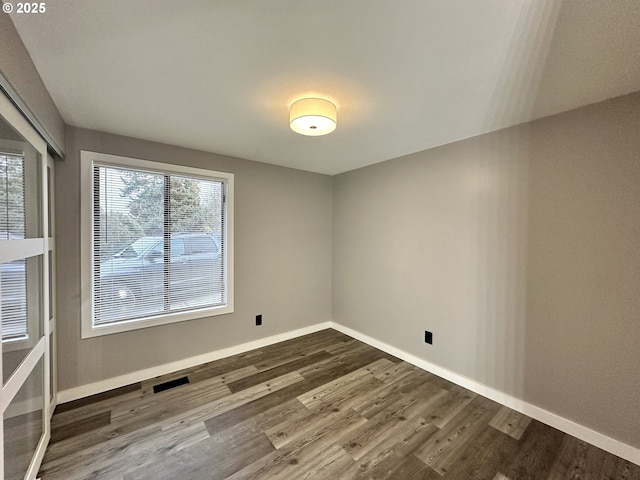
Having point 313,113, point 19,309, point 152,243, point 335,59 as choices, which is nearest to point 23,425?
point 19,309

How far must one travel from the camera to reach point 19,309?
135cm

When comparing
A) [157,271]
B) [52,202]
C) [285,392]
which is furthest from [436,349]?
[52,202]

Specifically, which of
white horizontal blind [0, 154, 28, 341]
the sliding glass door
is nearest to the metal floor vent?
the sliding glass door

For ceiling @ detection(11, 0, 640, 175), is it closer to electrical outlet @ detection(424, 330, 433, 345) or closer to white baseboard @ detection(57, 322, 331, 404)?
electrical outlet @ detection(424, 330, 433, 345)

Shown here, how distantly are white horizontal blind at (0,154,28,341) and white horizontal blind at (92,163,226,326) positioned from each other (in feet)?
3.30

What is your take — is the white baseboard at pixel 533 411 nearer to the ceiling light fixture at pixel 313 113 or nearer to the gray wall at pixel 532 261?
the gray wall at pixel 532 261

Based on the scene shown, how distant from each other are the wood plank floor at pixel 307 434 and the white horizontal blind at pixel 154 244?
78 centimetres

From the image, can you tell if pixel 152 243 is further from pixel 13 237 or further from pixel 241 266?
pixel 13 237

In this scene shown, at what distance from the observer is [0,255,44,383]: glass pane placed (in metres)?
1.18

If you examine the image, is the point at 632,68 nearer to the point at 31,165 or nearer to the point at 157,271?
the point at 31,165

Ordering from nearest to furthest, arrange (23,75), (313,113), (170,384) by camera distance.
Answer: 1. (23,75)
2. (313,113)
3. (170,384)

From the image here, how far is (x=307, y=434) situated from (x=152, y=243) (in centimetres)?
222

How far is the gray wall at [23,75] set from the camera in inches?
41.3

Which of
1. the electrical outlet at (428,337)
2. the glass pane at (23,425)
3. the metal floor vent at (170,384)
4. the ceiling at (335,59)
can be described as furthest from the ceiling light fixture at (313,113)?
the metal floor vent at (170,384)
